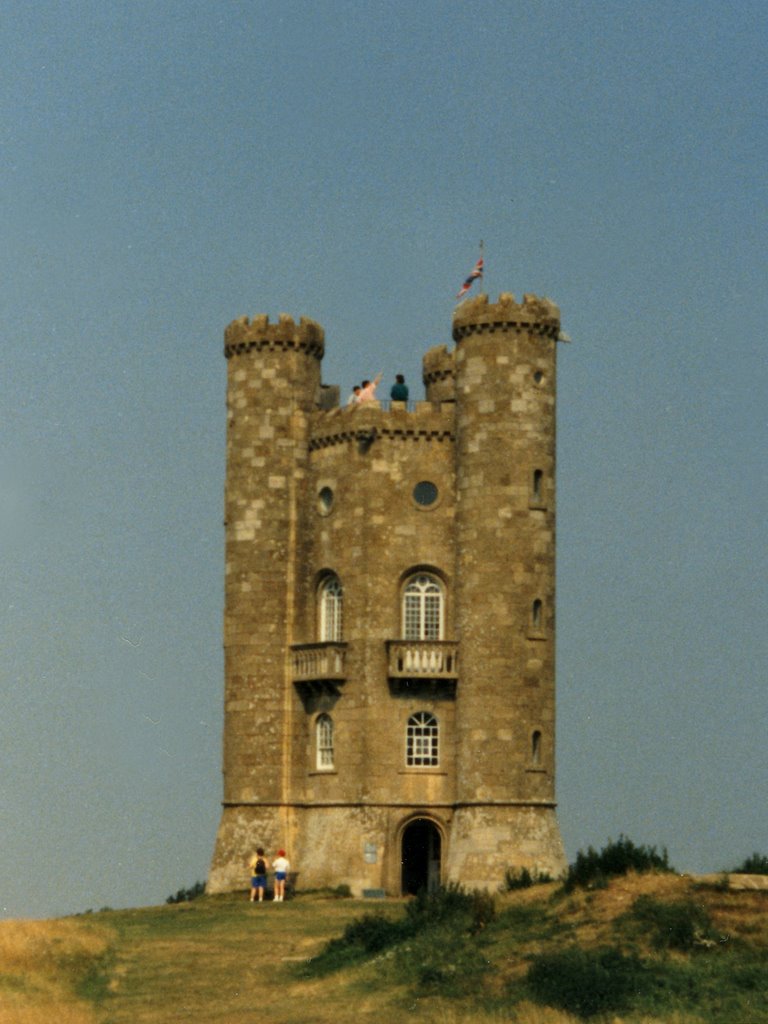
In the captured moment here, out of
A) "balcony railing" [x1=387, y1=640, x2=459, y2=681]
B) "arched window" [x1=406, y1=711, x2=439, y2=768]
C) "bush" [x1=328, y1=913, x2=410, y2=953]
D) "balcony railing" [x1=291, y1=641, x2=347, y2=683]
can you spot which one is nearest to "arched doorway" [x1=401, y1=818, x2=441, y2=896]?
"arched window" [x1=406, y1=711, x2=439, y2=768]

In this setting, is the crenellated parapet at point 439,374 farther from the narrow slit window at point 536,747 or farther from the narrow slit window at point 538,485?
the narrow slit window at point 536,747

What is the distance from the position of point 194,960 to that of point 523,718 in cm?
1907

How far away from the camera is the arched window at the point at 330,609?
69.4m

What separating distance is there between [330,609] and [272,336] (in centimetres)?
964

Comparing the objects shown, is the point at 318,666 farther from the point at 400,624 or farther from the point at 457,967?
the point at 457,967

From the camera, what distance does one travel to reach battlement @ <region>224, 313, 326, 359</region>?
71.4 meters

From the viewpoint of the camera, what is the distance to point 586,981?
38.9m

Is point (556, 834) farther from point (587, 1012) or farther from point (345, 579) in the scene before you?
point (587, 1012)

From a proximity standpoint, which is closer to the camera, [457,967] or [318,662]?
[457,967]

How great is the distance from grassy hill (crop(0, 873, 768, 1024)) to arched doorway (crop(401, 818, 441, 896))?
51.1 ft

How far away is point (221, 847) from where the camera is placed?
227 feet

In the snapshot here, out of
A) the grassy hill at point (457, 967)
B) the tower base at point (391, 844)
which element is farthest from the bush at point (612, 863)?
the tower base at point (391, 844)

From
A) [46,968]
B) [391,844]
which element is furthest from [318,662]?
[46,968]

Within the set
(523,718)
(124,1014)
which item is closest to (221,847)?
(523,718)
